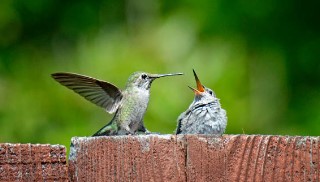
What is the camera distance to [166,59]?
8.23 metres

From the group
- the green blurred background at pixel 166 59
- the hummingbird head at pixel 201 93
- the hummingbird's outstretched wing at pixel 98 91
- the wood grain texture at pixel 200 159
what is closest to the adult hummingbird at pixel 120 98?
the hummingbird's outstretched wing at pixel 98 91

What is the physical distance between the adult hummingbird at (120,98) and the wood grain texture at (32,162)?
6.01 ft

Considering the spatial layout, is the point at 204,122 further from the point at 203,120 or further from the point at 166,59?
the point at 166,59

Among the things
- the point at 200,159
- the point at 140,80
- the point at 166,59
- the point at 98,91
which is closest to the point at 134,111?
the point at 98,91

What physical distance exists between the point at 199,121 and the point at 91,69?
10.4 ft

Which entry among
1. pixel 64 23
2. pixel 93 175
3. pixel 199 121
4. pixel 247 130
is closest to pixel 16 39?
pixel 64 23

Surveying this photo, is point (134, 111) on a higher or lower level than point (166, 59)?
lower

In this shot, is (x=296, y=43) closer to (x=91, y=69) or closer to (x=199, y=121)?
(x=91, y=69)

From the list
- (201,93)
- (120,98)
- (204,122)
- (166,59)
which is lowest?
(204,122)

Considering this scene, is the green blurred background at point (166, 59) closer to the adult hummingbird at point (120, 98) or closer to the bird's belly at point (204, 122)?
the adult hummingbird at point (120, 98)

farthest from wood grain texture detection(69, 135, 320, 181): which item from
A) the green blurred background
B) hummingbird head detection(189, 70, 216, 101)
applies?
the green blurred background

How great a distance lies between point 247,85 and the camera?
8.14 meters

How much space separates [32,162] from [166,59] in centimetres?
507

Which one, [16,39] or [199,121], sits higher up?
[16,39]
